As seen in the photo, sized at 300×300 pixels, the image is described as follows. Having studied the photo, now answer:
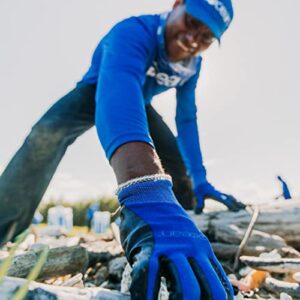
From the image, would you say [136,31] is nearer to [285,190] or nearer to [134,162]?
[134,162]

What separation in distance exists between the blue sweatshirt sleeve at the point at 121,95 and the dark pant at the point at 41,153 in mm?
1063

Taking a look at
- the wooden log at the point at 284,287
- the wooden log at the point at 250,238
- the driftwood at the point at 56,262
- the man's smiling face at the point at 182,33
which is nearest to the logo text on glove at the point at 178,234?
the wooden log at the point at 284,287

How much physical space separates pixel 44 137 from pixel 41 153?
0.14 metres

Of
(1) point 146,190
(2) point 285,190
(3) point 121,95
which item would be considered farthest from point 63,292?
(2) point 285,190

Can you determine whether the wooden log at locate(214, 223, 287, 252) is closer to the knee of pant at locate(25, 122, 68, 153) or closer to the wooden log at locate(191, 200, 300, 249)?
the wooden log at locate(191, 200, 300, 249)

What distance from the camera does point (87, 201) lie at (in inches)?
1277

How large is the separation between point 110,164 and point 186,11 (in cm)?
191

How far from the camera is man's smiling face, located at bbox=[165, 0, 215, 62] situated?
304 centimetres

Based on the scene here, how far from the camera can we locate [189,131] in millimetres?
4379

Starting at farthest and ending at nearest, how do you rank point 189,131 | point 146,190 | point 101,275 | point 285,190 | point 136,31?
1. point 189,131
2. point 285,190
3. point 101,275
4. point 136,31
5. point 146,190

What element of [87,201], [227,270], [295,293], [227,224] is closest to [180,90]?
[227,224]

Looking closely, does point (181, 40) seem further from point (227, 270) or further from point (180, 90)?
point (227, 270)

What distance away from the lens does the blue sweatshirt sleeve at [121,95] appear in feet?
5.17

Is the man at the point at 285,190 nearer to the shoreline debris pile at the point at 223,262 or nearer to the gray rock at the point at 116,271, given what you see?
the shoreline debris pile at the point at 223,262
